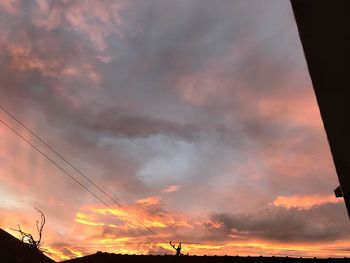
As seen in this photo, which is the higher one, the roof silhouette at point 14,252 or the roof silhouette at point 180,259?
the roof silhouette at point 14,252

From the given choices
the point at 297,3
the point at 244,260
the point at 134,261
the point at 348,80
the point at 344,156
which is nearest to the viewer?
the point at 297,3

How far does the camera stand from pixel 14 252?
59.9ft

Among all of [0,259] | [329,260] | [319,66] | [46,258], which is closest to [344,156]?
[319,66]

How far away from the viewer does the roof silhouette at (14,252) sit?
17.2 m

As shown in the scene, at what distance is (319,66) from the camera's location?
1931mm

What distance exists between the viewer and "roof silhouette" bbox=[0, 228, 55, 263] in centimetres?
1724

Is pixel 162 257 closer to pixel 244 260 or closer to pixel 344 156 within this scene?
pixel 244 260

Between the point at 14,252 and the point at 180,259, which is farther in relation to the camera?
the point at 180,259

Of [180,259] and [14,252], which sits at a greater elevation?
[14,252]

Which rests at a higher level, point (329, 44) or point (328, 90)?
point (329, 44)

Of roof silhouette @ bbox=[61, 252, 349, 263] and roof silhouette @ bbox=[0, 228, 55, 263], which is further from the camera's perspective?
roof silhouette @ bbox=[0, 228, 55, 263]

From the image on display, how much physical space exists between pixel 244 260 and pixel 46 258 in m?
12.4

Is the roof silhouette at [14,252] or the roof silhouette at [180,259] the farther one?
the roof silhouette at [14,252]

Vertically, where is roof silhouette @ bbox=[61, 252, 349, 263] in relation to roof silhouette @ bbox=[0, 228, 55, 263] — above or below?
below
